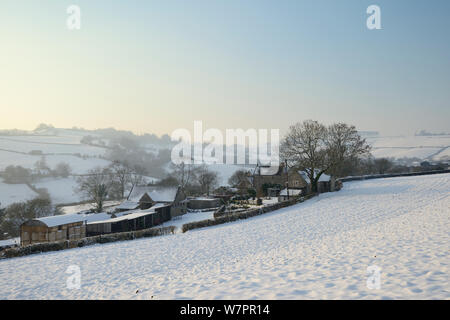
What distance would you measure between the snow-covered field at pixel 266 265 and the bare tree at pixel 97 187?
36599mm

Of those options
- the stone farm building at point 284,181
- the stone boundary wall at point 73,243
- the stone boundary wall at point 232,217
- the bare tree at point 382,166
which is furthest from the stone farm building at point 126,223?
the bare tree at point 382,166

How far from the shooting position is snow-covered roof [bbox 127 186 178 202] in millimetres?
46500

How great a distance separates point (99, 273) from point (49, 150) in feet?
358

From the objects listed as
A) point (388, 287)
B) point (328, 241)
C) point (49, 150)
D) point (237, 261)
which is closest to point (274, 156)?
point (328, 241)

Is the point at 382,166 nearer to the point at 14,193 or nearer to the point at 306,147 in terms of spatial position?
the point at 306,147

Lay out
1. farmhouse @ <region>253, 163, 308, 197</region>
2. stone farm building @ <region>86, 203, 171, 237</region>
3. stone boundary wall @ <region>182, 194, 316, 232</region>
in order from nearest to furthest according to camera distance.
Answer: stone boundary wall @ <region>182, 194, 316, 232</region>
stone farm building @ <region>86, 203, 171, 237</region>
farmhouse @ <region>253, 163, 308, 197</region>

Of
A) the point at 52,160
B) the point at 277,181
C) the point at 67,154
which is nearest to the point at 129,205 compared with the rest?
the point at 277,181

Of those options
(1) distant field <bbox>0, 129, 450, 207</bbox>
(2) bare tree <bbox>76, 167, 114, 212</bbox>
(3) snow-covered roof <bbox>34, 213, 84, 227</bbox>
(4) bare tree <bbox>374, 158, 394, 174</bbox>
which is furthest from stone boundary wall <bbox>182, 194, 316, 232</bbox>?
(4) bare tree <bbox>374, 158, 394, 174</bbox>

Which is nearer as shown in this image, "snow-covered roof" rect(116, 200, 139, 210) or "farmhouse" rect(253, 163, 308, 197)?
"snow-covered roof" rect(116, 200, 139, 210)

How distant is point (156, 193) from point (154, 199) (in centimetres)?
152

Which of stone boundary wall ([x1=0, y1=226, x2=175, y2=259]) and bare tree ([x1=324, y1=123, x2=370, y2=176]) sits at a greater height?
bare tree ([x1=324, y1=123, x2=370, y2=176])

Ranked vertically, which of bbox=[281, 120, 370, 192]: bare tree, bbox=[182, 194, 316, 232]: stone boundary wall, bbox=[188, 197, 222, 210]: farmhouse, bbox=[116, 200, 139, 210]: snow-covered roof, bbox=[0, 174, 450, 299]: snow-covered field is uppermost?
bbox=[281, 120, 370, 192]: bare tree

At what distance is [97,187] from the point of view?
177 ft

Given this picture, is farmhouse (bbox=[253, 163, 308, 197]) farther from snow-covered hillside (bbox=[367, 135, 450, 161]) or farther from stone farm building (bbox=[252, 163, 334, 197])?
snow-covered hillside (bbox=[367, 135, 450, 161])
